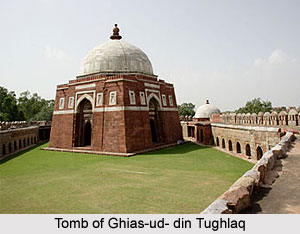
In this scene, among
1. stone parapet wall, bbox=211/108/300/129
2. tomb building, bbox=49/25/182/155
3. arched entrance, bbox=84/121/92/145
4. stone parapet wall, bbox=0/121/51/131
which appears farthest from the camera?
arched entrance, bbox=84/121/92/145

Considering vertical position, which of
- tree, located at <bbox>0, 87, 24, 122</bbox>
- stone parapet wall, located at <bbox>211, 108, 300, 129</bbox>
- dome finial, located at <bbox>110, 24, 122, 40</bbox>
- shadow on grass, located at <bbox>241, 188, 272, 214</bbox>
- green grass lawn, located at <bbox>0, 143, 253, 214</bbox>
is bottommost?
green grass lawn, located at <bbox>0, 143, 253, 214</bbox>

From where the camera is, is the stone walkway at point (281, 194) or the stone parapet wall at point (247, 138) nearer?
the stone walkway at point (281, 194)

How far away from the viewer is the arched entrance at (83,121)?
18500mm

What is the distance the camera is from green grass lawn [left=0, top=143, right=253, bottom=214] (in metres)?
6.16

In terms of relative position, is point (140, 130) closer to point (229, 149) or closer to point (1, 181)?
point (229, 149)

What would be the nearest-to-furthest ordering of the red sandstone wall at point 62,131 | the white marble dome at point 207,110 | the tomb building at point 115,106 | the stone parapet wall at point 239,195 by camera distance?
the stone parapet wall at point 239,195, the tomb building at point 115,106, the red sandstone wall at point 62,131, the white marble dome at point 207,110

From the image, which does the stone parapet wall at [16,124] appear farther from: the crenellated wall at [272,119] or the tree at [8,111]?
the crenellated wall at [272,119]

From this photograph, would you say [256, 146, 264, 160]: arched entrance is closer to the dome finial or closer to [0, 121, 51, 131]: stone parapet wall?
the dome finial

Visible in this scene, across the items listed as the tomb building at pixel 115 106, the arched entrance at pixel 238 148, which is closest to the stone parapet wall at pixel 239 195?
the arched entrance at pixel 238 148

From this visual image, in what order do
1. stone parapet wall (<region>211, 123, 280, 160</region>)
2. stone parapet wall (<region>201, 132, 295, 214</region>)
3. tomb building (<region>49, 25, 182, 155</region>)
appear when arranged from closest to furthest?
stone parapet wall (<region>201, 132, 295, 214</region>) → stone parapet wall (<region>211, 123, 280, 160</region>) → tomb building (<region>49, 25, 182, 155</region>)

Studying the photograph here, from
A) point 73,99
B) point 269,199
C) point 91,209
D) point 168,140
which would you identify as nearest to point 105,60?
point 73,99

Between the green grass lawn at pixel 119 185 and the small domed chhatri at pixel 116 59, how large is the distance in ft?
29.4

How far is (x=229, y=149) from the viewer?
15.5 metres

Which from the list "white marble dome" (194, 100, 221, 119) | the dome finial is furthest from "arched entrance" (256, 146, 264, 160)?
"white marble dome" (194, 100, 221, 119)
